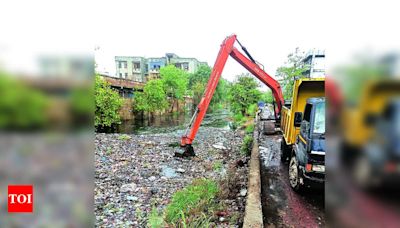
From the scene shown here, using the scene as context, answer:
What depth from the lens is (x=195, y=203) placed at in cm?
366

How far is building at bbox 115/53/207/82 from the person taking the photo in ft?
127

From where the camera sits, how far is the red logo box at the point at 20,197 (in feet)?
2.16

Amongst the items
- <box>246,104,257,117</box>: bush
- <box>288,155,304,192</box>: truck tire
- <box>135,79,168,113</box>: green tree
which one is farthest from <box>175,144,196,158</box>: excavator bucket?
<box>135,79,168,113</box>: green tree

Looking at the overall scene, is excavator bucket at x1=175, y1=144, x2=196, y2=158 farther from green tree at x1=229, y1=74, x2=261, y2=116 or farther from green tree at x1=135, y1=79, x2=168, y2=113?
green tree at x1=135, y1=79, x2=168, y2=113

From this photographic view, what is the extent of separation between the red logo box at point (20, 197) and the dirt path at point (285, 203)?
2.45 meters

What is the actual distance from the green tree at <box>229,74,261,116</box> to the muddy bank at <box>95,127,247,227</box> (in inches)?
289

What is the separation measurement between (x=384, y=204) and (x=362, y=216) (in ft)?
0.24

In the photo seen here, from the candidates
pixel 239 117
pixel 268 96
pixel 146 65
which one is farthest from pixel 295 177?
pixel 146 65

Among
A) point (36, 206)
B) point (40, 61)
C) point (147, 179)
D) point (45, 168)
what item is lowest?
point (147, 179)

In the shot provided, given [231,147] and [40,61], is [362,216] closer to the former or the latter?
[40,61]

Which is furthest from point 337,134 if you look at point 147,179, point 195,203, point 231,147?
point 231,147

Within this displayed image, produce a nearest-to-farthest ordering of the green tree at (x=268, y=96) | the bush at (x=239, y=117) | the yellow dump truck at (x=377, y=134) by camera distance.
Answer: the yellow dump truck at (x=377, y=134) < the green tree at (x=268, y=96) < the bush at (x=239, y=117)

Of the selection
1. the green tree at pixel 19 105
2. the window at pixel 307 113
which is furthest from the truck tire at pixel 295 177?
the green tree at pixel 19 105

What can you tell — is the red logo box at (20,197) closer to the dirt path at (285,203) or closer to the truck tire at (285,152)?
the dirt path at (285,203)
